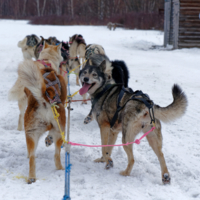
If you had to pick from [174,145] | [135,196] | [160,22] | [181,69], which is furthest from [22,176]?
[160,22]

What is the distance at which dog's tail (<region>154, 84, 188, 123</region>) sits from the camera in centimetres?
247

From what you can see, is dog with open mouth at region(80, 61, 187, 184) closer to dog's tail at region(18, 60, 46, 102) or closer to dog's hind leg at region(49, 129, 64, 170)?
dog's hind leg at region(49, 129, 64, 170)

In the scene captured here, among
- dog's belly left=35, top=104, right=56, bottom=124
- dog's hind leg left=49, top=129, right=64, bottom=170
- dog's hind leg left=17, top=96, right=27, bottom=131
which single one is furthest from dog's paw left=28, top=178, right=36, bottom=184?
dog's hind leg left=17, top=96, right=27, bottom=131

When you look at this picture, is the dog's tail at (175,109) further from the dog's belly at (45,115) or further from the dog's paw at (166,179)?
the dog's belly at (45,115)

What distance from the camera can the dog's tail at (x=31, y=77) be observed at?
2.47 metres

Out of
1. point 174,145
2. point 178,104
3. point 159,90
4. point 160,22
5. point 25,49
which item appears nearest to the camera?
point 178,104

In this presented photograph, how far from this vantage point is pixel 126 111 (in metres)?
2.66

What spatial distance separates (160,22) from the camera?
26859 mm

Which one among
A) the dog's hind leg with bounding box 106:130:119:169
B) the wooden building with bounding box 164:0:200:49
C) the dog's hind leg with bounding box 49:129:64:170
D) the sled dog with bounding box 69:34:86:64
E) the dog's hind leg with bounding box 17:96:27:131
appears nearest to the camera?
the dog's hind leg with bounding box 49:129:64:170

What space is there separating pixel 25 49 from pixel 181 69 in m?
5.45

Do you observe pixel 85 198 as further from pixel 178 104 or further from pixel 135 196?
pixel 178 104

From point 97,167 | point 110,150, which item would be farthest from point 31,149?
point 110,150

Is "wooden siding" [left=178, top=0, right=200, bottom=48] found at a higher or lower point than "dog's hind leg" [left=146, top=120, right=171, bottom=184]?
higher

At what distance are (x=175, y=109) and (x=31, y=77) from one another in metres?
1.47
